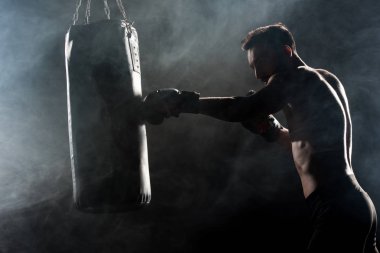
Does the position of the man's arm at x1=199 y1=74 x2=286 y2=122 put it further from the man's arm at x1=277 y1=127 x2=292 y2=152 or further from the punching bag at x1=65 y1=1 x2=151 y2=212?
the man's arm at x1=277 y1=127 x2=292 y2=152

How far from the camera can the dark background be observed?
337 cm

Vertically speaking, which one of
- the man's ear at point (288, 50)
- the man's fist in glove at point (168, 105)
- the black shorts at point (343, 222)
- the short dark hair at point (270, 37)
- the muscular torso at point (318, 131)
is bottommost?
the black shorts at point (343, 222)

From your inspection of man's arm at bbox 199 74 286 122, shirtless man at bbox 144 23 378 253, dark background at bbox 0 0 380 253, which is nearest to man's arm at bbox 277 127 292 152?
shirtless man at bbox 144 23 378 253

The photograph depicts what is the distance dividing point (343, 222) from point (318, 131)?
0.37 m

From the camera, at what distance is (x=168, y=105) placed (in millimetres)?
1641

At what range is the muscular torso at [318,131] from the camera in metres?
1.58

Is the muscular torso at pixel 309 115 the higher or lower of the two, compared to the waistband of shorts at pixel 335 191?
higher

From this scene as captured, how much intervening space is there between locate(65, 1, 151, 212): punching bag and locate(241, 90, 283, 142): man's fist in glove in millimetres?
679

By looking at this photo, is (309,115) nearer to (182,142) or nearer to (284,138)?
(284,138)

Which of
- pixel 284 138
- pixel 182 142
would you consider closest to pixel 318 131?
pixel 284 138

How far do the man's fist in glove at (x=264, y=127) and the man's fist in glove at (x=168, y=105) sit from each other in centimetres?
55

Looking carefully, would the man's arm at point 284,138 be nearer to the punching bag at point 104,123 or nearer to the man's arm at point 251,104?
the man's arm at point 251,104

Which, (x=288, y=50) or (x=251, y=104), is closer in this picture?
(x=251, y=104)

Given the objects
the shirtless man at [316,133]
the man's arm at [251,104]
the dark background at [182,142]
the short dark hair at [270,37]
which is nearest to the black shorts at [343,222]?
the shirtless man at [316,133]
